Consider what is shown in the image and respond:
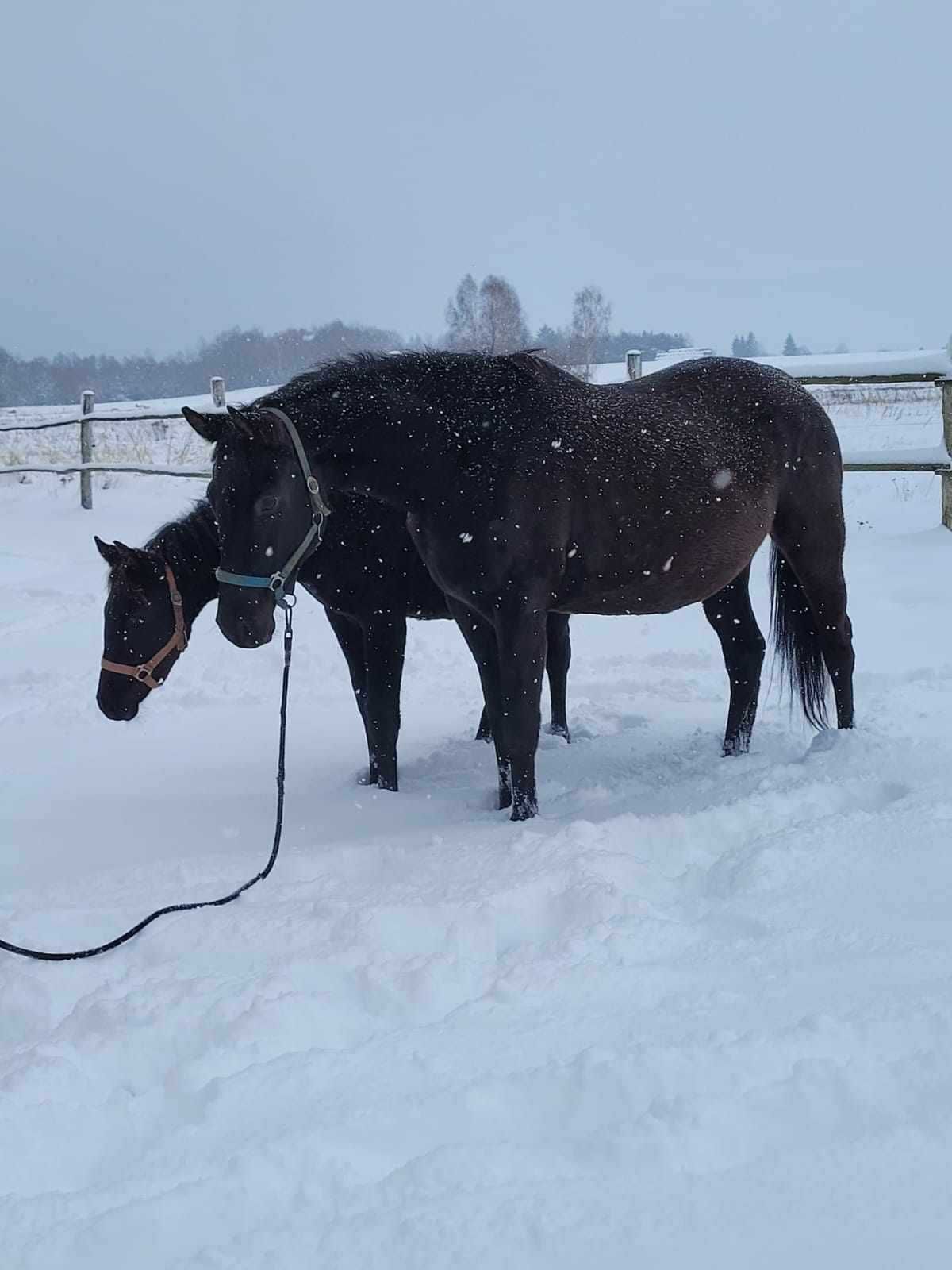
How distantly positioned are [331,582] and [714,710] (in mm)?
2063

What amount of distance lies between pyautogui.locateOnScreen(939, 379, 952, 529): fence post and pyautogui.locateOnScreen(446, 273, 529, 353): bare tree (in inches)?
906

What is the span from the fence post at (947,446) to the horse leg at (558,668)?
4718mm

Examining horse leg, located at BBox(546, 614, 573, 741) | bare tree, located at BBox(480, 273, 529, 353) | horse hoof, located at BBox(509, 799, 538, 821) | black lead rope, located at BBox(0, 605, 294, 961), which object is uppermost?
bare tree, located at BBox(480, 273, 529, 353)

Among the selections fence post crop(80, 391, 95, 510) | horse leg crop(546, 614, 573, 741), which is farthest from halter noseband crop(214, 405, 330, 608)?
fence post crop(80, 391, 95, 510)

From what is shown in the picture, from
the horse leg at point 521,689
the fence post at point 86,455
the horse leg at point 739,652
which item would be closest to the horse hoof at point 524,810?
the horse leg at point 521,689

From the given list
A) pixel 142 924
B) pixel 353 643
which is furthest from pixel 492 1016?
pixel 353 643

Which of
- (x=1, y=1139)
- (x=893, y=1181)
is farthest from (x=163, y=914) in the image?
(x=893, y=1181)

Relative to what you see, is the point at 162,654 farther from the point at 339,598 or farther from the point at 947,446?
the point at 947,446

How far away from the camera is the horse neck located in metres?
3.49

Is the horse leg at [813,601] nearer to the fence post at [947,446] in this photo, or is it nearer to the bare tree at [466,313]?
the fence post at [947,446]

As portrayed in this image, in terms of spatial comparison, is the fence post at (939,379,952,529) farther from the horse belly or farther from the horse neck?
the horse neck

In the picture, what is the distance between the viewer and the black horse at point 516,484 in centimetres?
293

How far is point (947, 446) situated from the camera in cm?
794

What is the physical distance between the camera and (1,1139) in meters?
1.54
